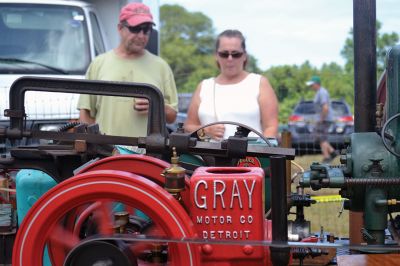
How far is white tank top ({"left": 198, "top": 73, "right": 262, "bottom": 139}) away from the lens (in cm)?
386

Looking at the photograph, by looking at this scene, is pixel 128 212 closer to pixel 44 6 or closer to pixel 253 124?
pixel 253 124

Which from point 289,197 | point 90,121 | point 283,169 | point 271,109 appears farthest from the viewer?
point 90,121

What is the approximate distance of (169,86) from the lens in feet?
14.3

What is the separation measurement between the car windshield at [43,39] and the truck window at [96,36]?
0.61 ft

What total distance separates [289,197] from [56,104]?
9.08 ft

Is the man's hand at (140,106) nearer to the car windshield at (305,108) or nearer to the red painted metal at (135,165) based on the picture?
the red painted metal at (135,165)

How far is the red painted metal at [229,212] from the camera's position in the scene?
86.7 inches

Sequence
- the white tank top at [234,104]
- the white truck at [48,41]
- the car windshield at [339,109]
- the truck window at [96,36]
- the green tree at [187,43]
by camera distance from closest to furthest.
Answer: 1. the white tank top at [234,104]
2. the white truck at [48,41]
3. the truck window at [96,36]
4. the car windshield at [339,109]
5. the green tree at [187,43]

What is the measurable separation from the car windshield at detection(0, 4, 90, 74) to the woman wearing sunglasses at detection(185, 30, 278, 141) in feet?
6.51

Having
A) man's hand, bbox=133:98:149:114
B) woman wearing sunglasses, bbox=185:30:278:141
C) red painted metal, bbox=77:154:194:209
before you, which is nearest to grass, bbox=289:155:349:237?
woman wearing sunglasses, bbox=185:30:278:141

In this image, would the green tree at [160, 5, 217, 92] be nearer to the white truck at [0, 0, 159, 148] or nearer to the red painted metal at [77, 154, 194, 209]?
the white truck at [0, 0, 159, 148]

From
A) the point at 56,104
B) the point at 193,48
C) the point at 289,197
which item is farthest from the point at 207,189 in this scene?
the point at 193,48

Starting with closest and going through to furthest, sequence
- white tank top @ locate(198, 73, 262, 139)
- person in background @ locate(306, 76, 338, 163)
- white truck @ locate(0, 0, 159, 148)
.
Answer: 1. white tank top @ locate(198, 73, 262, 139)
2. white truck @ locate(0, 0, 159, 148)
3. person in background @ locate(306, 76, 338, 163)

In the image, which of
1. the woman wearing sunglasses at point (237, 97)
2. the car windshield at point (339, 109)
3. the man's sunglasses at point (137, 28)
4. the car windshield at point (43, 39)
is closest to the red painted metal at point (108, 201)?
the woman wearing sunglasses at point (237, 97)
